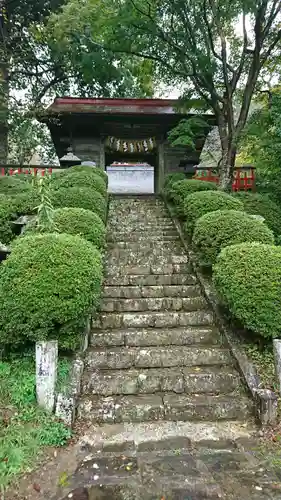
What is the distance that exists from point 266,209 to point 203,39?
4779mm

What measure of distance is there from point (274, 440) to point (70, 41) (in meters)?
10.9

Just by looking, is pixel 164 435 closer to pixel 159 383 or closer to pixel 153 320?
pixel 159 383

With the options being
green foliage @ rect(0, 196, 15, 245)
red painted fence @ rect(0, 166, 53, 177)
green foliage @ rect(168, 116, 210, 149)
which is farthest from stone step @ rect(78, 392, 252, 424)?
red painted fence @ rect(0, 166, 53, 177)

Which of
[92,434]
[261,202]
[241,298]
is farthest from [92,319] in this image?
[261,202]

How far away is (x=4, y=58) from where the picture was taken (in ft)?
39.0

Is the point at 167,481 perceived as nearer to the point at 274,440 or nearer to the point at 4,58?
the point at 274,440

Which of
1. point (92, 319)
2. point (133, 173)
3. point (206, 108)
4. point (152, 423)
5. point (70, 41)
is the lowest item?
point (152, 423)

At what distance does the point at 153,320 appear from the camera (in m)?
3.96

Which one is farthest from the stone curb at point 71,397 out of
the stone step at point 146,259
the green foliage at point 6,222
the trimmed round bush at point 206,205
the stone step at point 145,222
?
the stone step at point 145,222

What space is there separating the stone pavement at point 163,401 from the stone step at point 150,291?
0.05ft

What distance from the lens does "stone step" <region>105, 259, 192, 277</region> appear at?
193 inches

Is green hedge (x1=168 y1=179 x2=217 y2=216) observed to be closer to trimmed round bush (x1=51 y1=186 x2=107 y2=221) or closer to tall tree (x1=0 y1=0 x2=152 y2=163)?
trimmed round bush (x1=51 y1=186 x2=107 y2=221)

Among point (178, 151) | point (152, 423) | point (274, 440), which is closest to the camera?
point (274, 440)

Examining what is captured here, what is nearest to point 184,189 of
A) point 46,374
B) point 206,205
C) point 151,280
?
point 206,205
